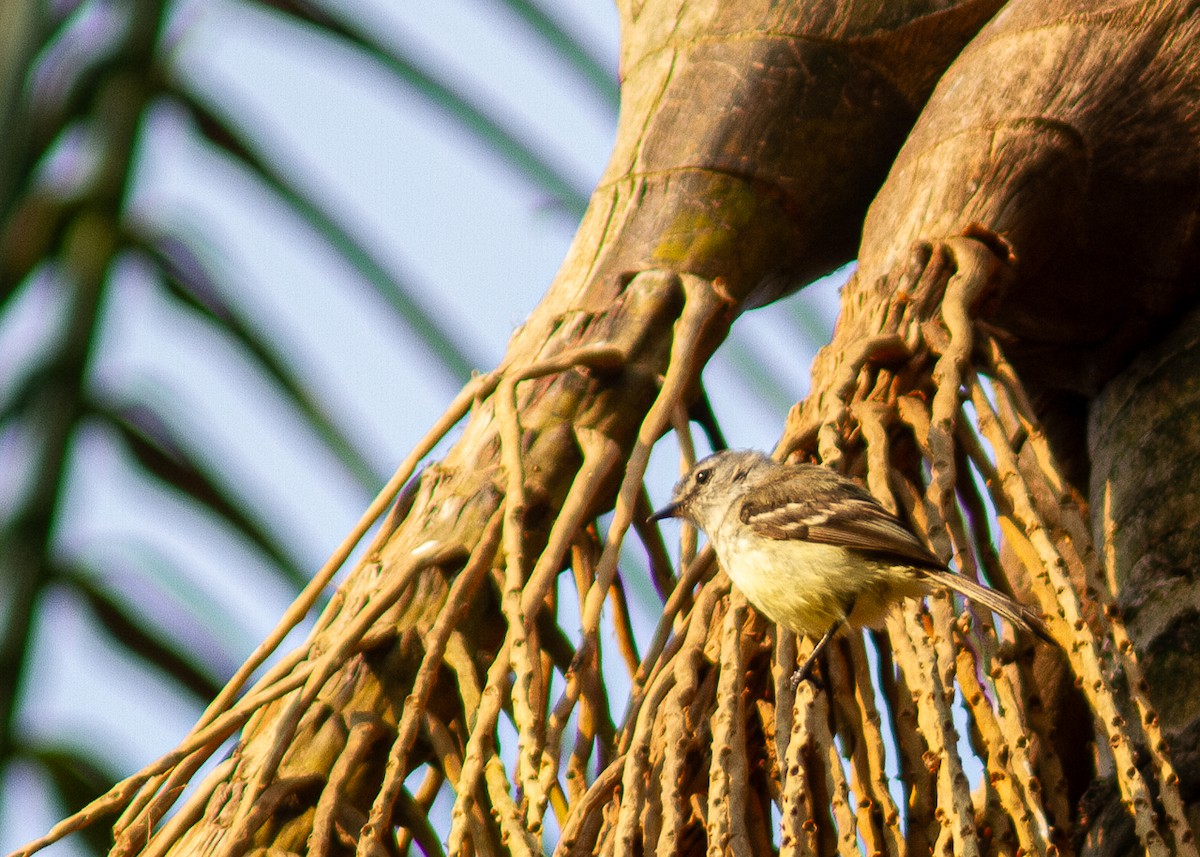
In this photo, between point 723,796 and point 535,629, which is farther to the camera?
point 535,629

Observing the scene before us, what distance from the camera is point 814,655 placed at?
291cm

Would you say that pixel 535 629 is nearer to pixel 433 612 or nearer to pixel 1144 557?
pixel 433 612

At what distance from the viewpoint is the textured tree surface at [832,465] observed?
105 inches

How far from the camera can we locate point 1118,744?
8.00ft

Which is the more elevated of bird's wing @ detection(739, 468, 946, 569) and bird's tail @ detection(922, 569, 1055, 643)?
bird's wing @ detection(739, 468, 946, 569)

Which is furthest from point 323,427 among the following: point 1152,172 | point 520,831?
point 1152,172

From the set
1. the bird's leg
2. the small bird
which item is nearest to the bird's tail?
the small bird

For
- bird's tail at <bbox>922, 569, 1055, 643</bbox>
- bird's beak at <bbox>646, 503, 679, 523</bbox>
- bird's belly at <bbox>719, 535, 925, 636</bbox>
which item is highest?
bird's beak at <bbox>646, 503, 679, 523</bbox>

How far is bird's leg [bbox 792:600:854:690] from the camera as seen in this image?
2820mm

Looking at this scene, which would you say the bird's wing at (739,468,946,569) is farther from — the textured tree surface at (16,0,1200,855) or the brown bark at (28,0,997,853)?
the brown bark at (28,0,997,853)

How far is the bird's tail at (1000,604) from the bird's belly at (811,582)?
0.24m

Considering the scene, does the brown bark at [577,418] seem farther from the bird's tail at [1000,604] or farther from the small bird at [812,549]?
the bird's tail at [1000,604]

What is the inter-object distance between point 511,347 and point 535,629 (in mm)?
1107

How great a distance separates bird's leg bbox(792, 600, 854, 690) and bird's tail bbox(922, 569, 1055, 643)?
0.23 metres
